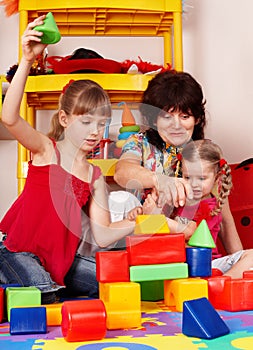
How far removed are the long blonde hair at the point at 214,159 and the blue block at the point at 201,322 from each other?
510mm

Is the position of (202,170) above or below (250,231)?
above

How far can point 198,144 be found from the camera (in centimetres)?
133

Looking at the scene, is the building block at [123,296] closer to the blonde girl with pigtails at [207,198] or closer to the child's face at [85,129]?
the blonde girl with pigtails at [207,198]

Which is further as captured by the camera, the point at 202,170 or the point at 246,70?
the point at 246,70

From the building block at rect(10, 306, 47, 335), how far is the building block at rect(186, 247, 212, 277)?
277 mm

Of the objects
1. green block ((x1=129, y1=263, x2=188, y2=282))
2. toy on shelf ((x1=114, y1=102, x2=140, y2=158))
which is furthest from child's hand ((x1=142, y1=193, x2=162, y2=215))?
toy on shelf ((x1=114, y1=102, x2=140, y2=158))

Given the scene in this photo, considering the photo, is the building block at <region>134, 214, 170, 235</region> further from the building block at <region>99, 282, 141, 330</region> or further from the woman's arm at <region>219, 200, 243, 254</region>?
the woman's arm at <region>219, 200, 243, 254</region>

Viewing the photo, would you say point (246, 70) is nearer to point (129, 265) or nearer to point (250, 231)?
point (250, 231)

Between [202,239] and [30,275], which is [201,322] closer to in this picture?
[202,239]

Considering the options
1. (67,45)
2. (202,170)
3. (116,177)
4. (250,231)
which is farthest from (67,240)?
(67,45)

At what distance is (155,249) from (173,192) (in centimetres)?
11

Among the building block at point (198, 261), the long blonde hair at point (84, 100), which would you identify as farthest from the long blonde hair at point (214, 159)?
the building block at point (198, 261)

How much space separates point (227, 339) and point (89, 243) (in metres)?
0.51

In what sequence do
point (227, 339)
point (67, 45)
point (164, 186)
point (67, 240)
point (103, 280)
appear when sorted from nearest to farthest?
point (227, 339) → point (103, 280) → point (164, 186) → point (67, 240) → point (67, 45)
